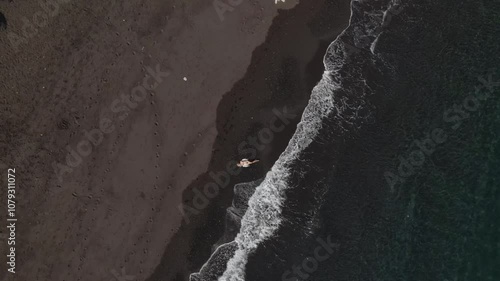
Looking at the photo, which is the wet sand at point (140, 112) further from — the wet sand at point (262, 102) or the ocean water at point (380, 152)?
the ocean water at point (380, 152)

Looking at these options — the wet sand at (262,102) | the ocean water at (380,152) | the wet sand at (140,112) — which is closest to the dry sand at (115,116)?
the wet sand at (140,112)

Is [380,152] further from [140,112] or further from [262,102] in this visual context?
[140,112]

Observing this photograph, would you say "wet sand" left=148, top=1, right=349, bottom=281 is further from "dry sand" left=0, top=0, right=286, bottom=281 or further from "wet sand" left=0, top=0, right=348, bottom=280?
"dry sand" left=0, top=0, right=286, bottom=281

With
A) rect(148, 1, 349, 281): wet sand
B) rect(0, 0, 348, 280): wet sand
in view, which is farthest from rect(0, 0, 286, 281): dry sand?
rect(148, 1, 349, 281): wet sand

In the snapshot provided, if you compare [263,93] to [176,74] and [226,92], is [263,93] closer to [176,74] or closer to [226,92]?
[226,92]

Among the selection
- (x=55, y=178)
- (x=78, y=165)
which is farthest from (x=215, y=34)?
(x=55, y=178)

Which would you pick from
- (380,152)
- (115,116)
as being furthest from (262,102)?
(115,116)
